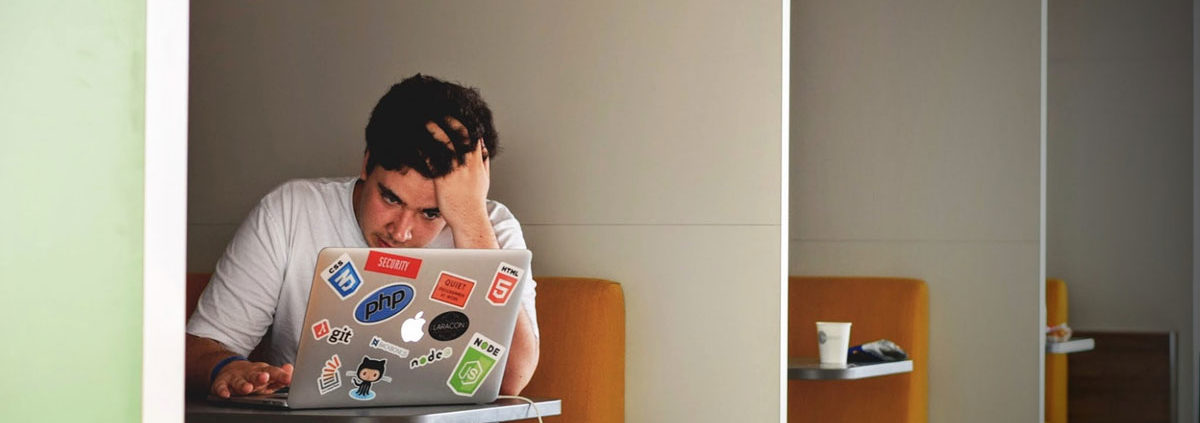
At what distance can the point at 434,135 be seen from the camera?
2.98m

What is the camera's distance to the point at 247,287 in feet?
9.11

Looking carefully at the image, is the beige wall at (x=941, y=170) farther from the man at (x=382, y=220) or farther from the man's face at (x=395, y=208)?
the man's face at (x=395, y=208)

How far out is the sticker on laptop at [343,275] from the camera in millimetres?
1986

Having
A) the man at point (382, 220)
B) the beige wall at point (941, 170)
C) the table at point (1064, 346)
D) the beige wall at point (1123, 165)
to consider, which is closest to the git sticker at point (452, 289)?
the man at point (382, 220)

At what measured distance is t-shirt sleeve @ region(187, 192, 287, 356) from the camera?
2717 millimetres

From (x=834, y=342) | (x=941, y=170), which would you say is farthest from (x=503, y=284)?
(x=941, y=170)

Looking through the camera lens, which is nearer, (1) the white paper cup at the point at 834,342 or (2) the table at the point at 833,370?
(2) the table at the point at 833,370

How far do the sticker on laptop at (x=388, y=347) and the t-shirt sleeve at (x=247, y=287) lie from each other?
0.82 metres

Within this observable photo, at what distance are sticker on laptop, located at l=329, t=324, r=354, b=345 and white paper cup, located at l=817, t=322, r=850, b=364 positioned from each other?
6.33ft

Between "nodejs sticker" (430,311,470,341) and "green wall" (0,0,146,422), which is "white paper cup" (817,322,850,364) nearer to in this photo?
"nodejs sticker" (430,311,470,341)

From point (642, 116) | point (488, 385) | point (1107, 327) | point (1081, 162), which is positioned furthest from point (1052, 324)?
point (488, 385)

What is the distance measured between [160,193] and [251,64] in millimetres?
2471

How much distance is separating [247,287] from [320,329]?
0.88m

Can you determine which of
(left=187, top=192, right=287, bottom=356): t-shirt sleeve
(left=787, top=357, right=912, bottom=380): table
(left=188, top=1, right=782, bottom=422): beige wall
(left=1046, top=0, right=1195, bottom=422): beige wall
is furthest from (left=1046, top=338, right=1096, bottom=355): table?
(left=187, top=192, right=287, bottom=356): t-shirt sleeve
